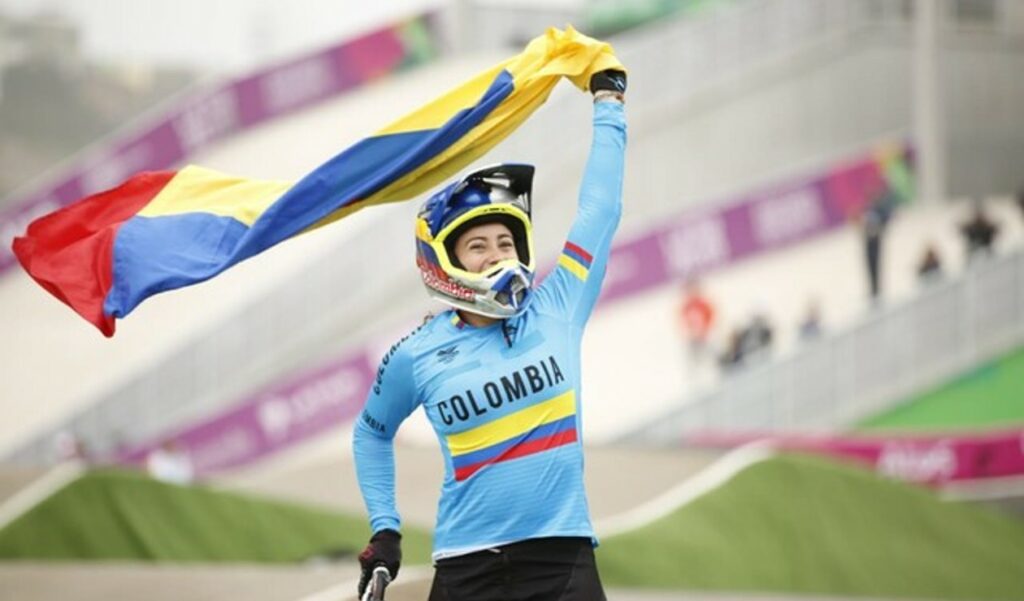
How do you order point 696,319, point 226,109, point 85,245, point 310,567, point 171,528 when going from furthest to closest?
point 226,109 < point 696,319 < point 171,528 < point 310,567 < point 85,245

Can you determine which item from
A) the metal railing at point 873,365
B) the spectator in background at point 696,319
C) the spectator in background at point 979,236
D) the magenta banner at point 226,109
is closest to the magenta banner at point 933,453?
the metal railing at point 873,365

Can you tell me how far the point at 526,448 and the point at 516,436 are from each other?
0.05 meters

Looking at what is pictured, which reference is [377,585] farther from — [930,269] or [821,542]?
[930,269]

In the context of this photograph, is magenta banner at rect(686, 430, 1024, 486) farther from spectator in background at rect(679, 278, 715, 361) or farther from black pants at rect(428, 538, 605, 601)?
black pants at rect(428, 538, 605, 601)

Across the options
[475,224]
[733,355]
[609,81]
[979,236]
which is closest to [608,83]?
[609,81]

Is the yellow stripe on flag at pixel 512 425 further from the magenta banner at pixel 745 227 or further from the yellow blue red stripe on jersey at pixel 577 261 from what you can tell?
the magenta banner at pixel 745 227

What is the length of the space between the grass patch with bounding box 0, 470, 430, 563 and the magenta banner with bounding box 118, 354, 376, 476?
15.7 m

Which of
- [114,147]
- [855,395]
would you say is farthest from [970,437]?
[114,147]

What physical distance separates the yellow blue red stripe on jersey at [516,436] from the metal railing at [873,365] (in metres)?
19.8

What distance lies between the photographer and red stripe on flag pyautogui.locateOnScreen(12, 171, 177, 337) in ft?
27.1

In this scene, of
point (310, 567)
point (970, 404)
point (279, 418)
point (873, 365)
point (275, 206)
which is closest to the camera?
point (275, 206)

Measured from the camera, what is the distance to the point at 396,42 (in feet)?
148

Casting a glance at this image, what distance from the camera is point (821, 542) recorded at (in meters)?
18.0

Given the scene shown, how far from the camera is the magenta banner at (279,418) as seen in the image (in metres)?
31.4
